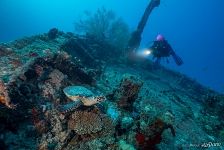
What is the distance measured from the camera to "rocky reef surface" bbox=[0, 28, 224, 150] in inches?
170

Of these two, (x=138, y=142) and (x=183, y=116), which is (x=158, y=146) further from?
(x=183, y=116)

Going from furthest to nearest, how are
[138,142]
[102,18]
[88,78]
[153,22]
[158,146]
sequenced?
[153,22]
[102,18]
[88,78]
[158,146]
[138,142]

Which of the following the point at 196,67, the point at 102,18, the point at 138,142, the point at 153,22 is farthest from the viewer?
the point at 153,22

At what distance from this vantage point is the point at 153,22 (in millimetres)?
160625

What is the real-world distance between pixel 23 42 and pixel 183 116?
5.91m

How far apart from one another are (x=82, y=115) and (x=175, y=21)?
17171 centimetres

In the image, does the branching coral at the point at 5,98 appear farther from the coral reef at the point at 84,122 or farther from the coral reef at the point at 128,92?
the coral reef at the point at 128,92

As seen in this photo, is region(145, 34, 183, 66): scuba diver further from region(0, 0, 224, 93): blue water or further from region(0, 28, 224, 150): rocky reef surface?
region(0, 0, 224, 93): blue water

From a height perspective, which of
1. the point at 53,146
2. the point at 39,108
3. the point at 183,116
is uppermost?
the point at 183,116

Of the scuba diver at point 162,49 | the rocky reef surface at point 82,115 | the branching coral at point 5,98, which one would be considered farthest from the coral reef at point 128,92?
the scuba diver at point 162,49

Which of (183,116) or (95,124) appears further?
(183,116)

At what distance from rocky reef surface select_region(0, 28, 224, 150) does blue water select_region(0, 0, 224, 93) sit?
277 feet

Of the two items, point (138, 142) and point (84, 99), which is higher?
point (84, 99)

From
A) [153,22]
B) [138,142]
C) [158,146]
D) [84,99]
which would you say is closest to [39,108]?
[84,99]
